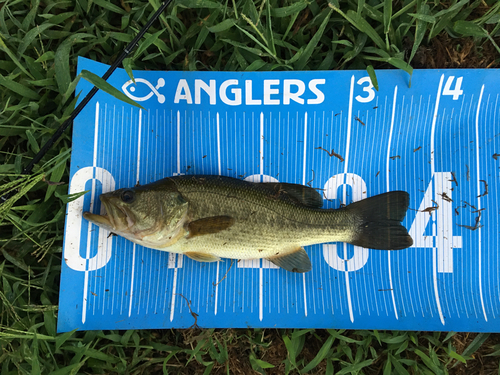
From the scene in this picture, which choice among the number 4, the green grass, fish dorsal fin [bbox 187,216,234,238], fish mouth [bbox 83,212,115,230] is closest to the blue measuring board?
the number 4

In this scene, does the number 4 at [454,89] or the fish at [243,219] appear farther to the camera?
the number 4 at [454,89]

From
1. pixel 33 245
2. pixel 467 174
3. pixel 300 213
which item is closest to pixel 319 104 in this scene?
pixel 300 213

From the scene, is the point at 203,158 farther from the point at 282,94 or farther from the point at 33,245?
the point at 33,245

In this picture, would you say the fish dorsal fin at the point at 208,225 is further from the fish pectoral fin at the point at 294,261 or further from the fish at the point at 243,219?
the fish pectoral fin at the point at 294,261

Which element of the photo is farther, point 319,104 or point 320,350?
point 319,104

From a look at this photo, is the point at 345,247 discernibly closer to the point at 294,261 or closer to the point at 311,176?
the point at 294,261

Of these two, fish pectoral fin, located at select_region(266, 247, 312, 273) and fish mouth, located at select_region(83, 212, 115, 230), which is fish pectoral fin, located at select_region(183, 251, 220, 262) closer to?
fish pectoral fin, located at select_region(266, 247, 312, 273)

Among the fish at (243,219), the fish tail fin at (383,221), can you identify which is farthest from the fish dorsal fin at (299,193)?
the fish tail fin at (383,221)
